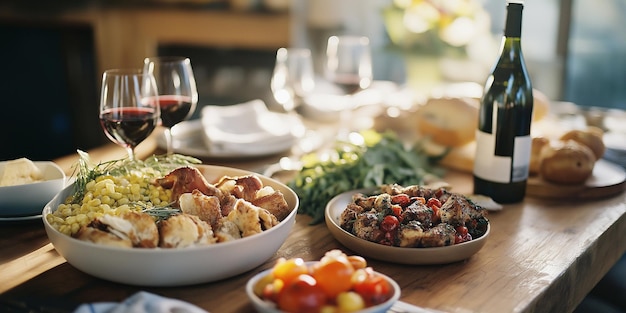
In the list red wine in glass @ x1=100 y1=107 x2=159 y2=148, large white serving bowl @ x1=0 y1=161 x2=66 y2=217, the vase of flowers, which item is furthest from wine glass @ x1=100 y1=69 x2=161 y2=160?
the vase of flowers

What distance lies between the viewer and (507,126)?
1398 millimetres

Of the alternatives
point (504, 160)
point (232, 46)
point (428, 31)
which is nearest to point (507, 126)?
point (504, 160)

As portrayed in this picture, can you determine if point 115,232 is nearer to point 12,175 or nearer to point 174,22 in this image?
point 12,175

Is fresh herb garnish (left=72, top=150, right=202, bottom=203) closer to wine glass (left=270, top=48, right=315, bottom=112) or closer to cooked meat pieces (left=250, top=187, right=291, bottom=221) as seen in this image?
cooked meat pieces (left=250, top=187, right=291, bottom=221)

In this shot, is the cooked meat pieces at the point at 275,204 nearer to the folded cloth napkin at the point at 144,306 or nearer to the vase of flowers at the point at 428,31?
the folded cloth napkin at the point at 144,306

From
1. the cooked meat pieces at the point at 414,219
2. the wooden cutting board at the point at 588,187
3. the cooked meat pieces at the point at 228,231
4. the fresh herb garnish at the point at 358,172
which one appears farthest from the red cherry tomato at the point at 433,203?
the wooden cutting board at the point at 588,187

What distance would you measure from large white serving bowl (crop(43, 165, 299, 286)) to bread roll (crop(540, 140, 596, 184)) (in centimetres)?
79

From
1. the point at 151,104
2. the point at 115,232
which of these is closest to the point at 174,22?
the point at 151,104

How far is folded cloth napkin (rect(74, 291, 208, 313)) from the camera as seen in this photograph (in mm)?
851

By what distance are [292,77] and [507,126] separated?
0.71 m

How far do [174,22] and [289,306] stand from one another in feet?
11.0

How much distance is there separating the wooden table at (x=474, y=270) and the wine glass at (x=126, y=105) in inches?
9.3

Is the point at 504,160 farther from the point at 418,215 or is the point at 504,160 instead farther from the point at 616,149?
the point at 616,149

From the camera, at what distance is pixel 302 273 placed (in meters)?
0.84
